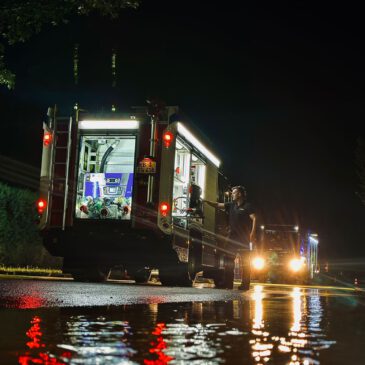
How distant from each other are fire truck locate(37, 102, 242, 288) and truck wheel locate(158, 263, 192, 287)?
0.02 meters

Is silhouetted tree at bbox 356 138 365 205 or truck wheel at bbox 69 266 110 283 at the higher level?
silhouetted tree at bbox 356 138 365 205

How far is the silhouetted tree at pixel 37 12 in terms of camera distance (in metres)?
10.2

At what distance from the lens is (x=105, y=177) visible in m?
13.0

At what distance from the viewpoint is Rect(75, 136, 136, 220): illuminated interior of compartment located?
12.6 m

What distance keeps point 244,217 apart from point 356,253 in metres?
67.2

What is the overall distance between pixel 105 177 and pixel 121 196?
0.61 m

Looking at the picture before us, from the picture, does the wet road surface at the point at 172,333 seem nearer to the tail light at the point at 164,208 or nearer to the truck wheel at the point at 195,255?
the tail light at the point at 164,208

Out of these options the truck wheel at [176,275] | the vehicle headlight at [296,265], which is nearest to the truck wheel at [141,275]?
the truck wheel at [176,275]

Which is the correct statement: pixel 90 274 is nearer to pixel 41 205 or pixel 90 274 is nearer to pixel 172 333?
pixel 41 205

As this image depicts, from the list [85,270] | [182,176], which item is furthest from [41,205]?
[182,176]

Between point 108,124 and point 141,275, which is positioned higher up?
point 108,124

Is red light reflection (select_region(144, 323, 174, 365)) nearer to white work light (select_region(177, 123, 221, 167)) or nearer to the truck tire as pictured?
white work light (select_region(177, 123, 221, 167))

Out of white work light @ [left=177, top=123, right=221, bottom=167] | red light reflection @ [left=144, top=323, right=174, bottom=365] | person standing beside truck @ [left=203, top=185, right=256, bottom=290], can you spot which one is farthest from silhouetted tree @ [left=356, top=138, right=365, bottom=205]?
red light reflection @ [left=144, top=323, right=174, bottom=365]

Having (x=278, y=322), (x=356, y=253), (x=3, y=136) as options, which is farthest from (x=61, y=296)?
(x=356, y=253)
